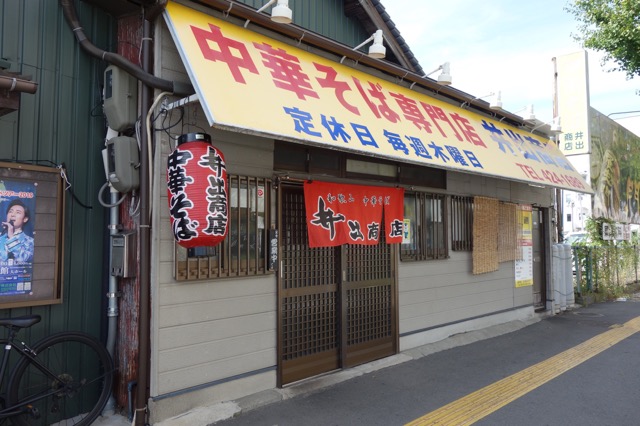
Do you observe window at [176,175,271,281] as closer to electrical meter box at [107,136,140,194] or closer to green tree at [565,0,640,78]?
electrical meter box at [107,136,140,194]

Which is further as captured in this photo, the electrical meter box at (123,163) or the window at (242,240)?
the window at (242,240)

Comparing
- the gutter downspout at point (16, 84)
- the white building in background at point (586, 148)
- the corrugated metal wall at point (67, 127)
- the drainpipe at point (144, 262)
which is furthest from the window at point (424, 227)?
the white building in background at point (586, 148)

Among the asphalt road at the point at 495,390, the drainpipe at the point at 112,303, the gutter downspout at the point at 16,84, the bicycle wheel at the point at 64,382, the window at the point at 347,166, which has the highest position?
the gutter downspout at the point at 16,84

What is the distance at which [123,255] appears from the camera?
473 cm

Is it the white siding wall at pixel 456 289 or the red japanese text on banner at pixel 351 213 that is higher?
the red japanese text on banner at pixel 351 213

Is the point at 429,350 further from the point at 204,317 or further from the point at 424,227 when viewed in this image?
the point at 204,317

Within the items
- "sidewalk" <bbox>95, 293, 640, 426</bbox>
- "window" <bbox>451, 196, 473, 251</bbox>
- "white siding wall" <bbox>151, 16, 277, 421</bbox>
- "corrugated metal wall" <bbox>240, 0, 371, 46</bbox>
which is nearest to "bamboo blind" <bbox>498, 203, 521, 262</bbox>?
"window" <bbox>451, 196, 473, 251</bbox>

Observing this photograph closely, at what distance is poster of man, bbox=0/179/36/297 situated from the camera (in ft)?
14.1

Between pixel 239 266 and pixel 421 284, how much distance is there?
3.91 metres

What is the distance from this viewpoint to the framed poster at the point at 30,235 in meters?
4.32

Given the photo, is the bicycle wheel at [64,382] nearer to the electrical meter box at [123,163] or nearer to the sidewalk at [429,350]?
the sidewalk at [429,350]

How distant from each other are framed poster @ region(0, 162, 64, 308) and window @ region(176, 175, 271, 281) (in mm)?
1257

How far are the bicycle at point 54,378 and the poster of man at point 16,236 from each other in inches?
18.6

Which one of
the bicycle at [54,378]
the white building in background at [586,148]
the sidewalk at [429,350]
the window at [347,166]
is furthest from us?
the white building in background at [586,148]
